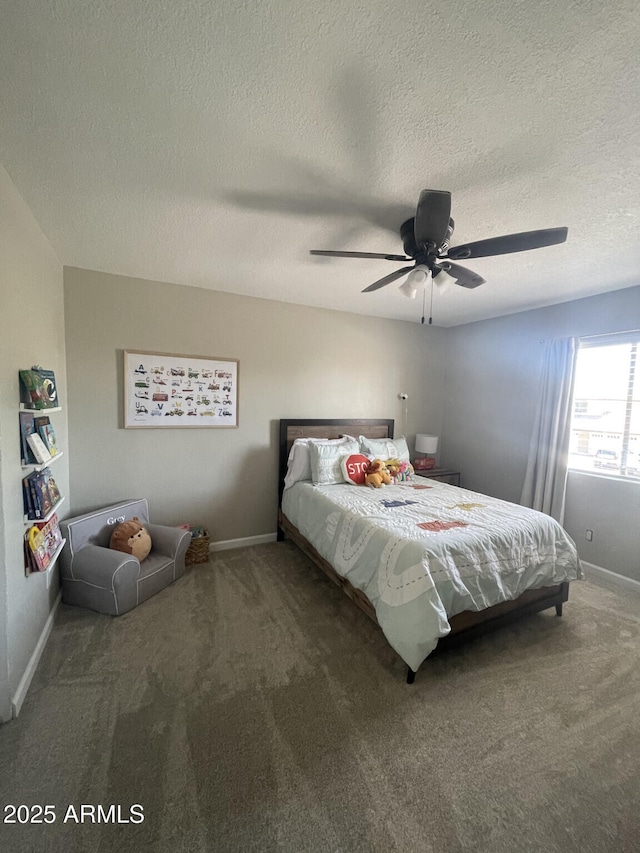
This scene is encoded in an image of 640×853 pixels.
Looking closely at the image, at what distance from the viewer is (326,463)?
10.0ft

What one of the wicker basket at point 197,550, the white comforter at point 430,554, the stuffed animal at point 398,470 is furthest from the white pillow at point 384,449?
the wicker basket at point 197,550

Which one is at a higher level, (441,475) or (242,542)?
(441,475)

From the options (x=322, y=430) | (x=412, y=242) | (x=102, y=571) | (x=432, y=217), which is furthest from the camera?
(x=322, y=430)

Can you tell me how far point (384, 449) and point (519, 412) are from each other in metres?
1.55

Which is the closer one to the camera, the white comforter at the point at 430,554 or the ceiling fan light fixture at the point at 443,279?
the white comforter at the point at 430,554

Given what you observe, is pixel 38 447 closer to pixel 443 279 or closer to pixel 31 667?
pixel 31 667

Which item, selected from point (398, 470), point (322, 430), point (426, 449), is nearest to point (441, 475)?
point (426, 449)

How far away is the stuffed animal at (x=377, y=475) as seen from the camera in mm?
2996

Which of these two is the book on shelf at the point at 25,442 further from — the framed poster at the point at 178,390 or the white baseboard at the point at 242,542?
the white baseboard at the point at 242,542

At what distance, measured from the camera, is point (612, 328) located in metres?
2.84

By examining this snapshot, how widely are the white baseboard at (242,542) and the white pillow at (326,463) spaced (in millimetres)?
924

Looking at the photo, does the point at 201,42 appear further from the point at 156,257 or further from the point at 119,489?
the point at 119,489

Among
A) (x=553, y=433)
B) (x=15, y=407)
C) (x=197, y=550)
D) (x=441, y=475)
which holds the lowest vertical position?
(x=197, y=550)

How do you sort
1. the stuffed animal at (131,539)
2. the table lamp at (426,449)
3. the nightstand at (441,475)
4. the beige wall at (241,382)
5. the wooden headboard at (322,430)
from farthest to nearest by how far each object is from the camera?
the table lamp at (426,449)
the nightstand at (441,475)
the wooden headboard at (322,430)
the beige wall at (241,382)
the stuffed animal at (131,539)
